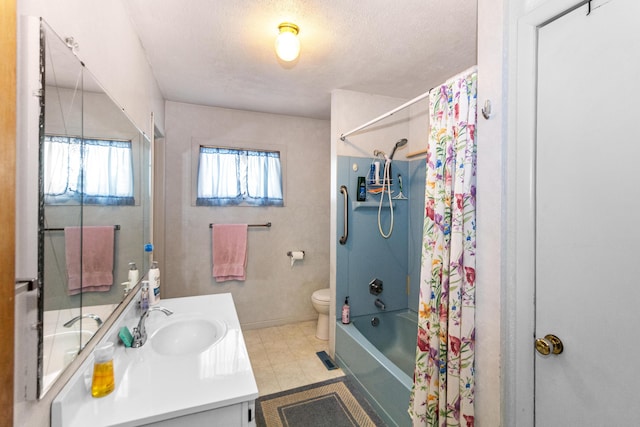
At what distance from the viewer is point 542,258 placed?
2.98ft

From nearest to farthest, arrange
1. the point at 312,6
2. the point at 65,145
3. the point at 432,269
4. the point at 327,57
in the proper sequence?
Result: 1. the point at 65,145
2. the point at 432,269
3. the point at 312,6
4. the point at 327,57

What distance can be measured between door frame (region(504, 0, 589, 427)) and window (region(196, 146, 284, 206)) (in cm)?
251

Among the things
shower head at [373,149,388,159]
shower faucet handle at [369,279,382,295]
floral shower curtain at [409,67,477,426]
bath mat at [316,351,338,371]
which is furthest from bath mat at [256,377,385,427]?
shower head at [373,149,388,159]

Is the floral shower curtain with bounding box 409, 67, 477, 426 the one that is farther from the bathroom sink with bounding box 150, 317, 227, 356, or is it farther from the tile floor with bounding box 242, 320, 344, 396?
the tile floor with bounding box 242, 320, 344, 396

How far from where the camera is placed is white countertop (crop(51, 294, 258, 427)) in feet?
2.67

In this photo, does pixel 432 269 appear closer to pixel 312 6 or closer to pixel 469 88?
pixel 469 88

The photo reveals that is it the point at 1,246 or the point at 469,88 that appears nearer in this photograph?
the point at 1,246

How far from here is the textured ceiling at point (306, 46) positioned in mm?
1479

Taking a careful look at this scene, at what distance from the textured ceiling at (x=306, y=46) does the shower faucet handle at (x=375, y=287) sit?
1.83m

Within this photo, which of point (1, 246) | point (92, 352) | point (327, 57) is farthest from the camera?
point (327, 57)

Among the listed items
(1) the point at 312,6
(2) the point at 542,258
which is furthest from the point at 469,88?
(1) the point at 312,6

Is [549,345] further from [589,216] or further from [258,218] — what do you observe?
[258,218]

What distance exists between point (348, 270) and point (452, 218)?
1499 mm

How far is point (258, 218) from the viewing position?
3.14 metres
